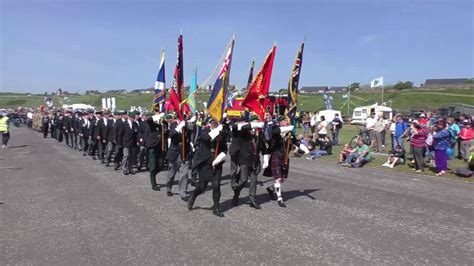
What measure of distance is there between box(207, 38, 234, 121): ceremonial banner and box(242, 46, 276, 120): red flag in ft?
1.97

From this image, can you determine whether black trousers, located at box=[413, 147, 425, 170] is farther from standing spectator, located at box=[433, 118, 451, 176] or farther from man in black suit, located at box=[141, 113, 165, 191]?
man in black suit, located at box=[141, 113, 165, 191]

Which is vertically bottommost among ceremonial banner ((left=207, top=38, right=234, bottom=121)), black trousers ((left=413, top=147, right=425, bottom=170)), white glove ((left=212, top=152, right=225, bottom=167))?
black trousers ((left=413, top=147, right=425, bottom=170))

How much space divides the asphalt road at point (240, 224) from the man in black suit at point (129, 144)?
3.84 ft

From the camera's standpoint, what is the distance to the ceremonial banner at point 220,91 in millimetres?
8562

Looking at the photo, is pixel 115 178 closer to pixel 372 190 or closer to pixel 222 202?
pixel 222 202

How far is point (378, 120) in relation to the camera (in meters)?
18.0

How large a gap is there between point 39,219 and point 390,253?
5.76 meters

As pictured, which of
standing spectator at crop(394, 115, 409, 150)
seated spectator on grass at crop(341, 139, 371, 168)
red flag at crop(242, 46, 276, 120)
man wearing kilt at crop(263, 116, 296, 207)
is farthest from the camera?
standing spectator at crop(394, 115, 409, 150)

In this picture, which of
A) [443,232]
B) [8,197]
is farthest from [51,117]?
[443,232]

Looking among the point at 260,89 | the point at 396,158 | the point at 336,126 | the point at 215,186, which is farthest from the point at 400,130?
the point at 215,186

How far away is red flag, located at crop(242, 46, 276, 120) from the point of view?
9.05m

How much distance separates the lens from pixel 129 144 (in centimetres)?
1233

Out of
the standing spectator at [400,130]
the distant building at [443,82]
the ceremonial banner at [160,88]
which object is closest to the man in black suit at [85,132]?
the ceremonial banner at [160,88]

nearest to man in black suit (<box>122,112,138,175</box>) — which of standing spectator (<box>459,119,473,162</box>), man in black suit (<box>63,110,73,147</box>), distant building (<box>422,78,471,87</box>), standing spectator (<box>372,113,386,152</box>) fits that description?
man in black suit (<box>63,110,73,147</box>)
